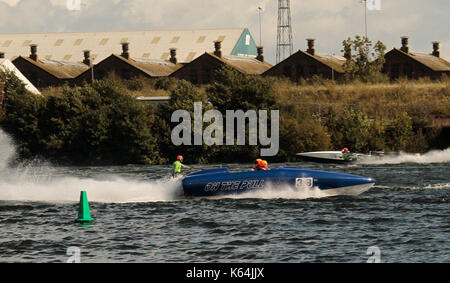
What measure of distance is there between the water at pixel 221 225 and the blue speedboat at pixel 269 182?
15.4 inches

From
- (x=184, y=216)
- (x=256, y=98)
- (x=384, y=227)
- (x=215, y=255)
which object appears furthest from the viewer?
(x=256, y=98)

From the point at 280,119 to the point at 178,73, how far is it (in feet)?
106

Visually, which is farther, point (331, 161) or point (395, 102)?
point (395, 102)

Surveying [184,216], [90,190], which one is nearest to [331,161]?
[90,190]

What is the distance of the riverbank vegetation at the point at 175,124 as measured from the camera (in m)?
68.4

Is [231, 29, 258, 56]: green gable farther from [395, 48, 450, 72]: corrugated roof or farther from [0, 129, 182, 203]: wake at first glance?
[0, 129, 182, 203]: wake

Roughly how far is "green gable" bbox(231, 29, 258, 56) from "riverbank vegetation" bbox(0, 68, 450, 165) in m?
38.7

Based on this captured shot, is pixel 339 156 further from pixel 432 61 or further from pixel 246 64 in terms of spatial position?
pixel 246 64

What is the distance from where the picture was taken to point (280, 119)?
6894cm

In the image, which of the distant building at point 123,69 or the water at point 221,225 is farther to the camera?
the distant building at point 123,69

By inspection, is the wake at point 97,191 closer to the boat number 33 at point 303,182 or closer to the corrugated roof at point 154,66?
the boat number 33 at point 303,182

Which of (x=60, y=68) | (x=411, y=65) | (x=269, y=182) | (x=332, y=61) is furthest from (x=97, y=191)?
(x=60, y=68)

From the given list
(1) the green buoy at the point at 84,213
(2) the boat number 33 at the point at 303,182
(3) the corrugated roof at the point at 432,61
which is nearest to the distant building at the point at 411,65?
(3) the corrugated roof at the point at 432,61
